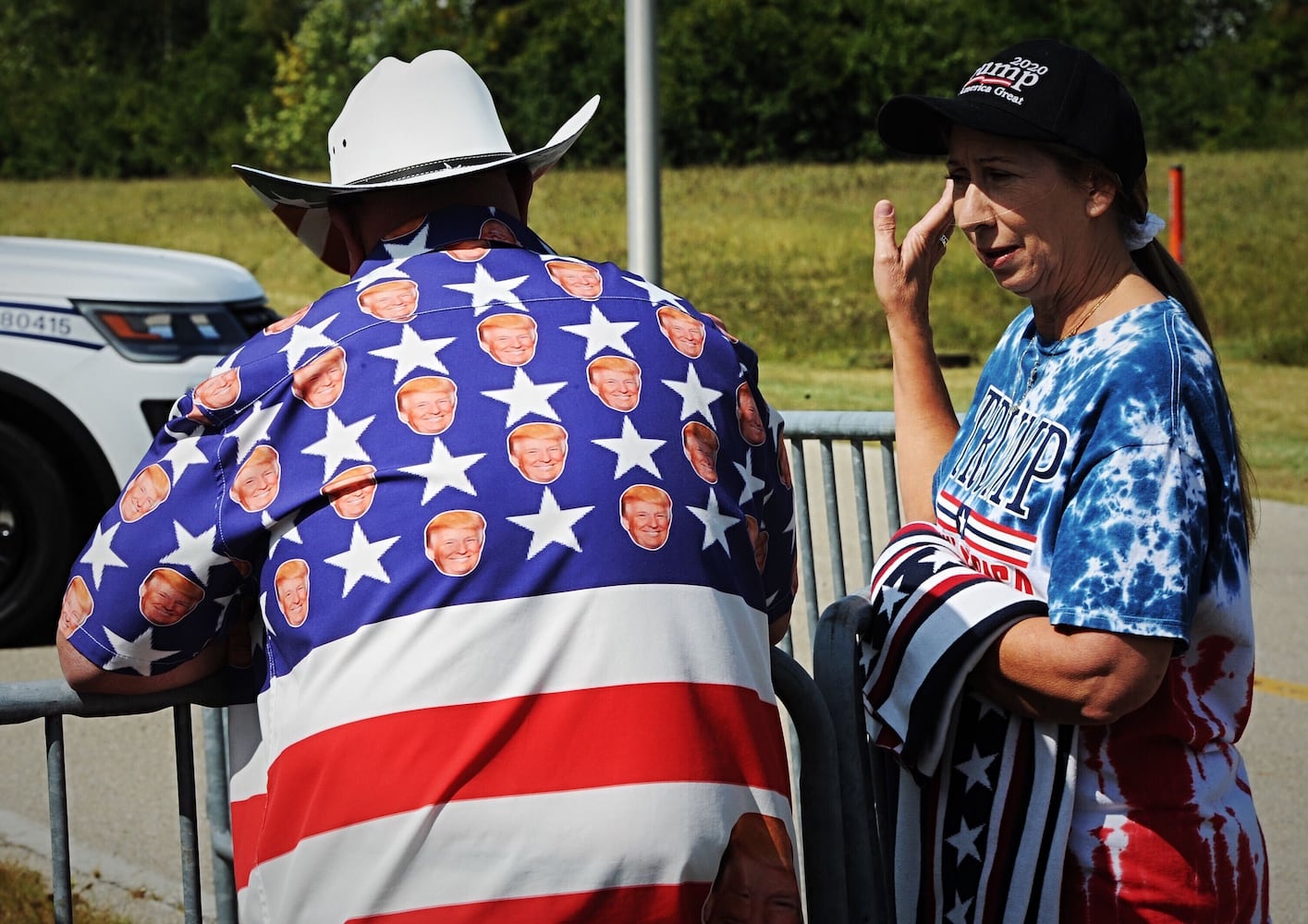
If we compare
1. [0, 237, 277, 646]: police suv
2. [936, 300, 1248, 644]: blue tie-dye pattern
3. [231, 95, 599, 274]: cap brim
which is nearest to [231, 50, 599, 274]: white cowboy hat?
[231, 95, 599, 274]: cap brim

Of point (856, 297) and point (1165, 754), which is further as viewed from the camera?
point (856, 297)

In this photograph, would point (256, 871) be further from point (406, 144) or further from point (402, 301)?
point (406, 144)

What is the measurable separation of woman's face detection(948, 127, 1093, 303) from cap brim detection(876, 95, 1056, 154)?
0.14ft

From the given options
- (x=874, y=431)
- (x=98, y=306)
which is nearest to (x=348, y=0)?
(x=98, y=306)

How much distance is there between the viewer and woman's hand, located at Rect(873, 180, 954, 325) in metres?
2.45

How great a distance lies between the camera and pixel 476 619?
1635 millimetres

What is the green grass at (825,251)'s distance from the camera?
1253cm

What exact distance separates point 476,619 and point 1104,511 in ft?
2.44

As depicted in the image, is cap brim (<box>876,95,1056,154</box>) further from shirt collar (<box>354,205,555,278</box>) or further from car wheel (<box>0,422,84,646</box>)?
car wheel (<box>0,422,84,646</box>)

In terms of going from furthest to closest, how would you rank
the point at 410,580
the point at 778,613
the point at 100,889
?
the point at 100,889, the point at 778,613, the point at 410,580

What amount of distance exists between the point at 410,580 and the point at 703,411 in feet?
1.35

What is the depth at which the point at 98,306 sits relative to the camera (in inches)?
240

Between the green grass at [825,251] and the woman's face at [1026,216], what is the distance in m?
7.00

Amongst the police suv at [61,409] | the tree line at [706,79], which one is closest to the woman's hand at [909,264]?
the police suv at [61,409]
